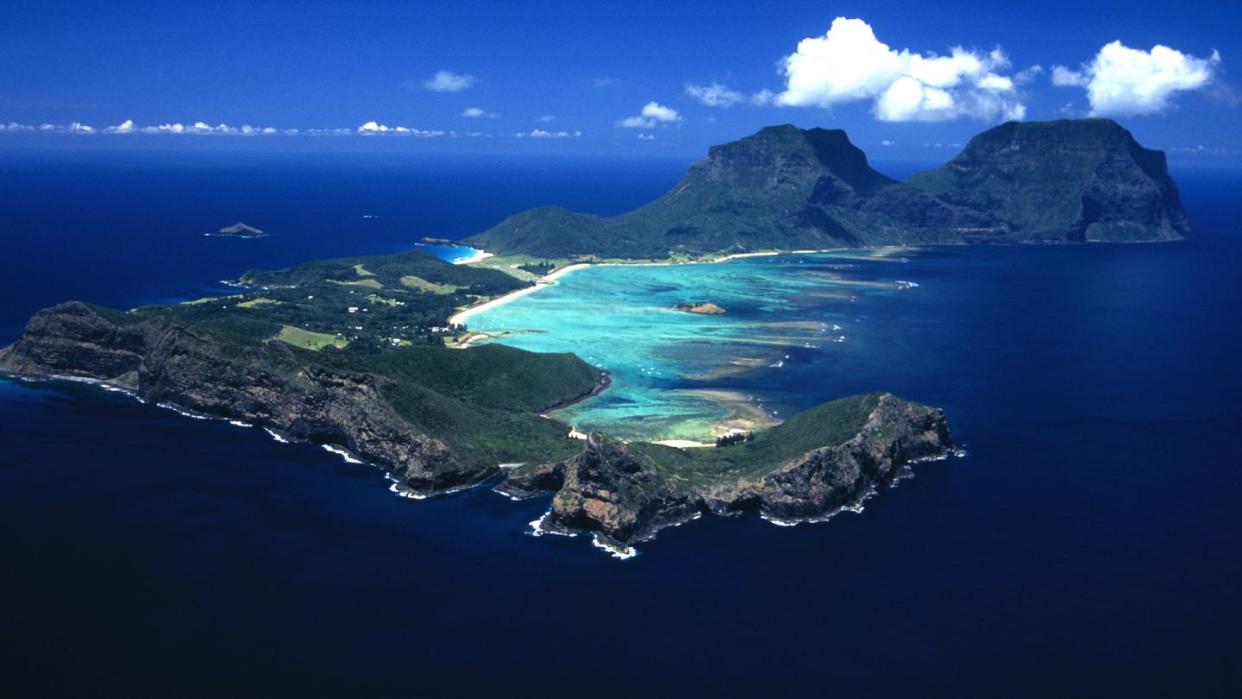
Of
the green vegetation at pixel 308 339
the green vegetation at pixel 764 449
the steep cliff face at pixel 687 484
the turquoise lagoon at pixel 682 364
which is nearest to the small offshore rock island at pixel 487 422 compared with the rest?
the steep cliff face at pixel 687 484

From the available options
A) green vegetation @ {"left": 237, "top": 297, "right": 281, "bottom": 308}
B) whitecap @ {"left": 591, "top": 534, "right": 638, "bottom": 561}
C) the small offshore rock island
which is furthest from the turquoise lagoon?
green vegetation @ {"left": 237, "top": 297, "right": 281, "bottom": 308}

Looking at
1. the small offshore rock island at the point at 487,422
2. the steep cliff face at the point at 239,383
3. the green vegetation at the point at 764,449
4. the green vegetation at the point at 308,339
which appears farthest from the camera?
the green vegetation at the point at 308,339

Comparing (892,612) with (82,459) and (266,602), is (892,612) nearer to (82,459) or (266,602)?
(266,602)

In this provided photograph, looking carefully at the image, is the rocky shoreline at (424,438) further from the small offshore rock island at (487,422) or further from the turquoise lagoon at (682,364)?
the turquoise lagoon at (682,364)

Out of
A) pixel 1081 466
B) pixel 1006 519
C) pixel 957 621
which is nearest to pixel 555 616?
pixel 957 621

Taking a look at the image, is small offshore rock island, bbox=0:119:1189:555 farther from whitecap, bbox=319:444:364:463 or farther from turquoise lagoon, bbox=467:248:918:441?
turquoise lagoon, bbox=467:248:918:441

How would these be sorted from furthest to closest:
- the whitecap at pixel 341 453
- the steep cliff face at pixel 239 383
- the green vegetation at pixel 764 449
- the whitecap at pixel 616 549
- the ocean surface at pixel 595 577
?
the whitecap at pixel 341 453 → the steep cliff face at pixel 239 383 → the green vegetation at pixel 764 449 → the whitecap at pixel 616 549 → the ocean surface at pixel 595 577

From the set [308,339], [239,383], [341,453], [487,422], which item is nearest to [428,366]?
[487,422]
